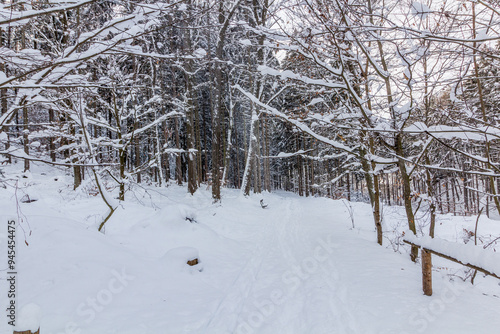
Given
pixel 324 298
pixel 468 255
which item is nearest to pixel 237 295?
pixel 324 298

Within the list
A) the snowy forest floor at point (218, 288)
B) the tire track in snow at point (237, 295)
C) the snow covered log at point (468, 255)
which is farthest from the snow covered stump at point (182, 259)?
the snow covered log at point (468, 255)

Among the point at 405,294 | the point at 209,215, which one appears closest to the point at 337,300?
the point at 405,294

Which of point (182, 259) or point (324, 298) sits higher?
point (182, 259)

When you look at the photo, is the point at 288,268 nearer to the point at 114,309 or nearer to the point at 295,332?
the point at 295,332

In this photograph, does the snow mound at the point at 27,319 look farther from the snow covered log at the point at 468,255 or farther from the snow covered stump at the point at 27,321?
the snow covered log at the point at 468,255

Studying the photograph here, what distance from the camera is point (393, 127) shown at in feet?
13.0

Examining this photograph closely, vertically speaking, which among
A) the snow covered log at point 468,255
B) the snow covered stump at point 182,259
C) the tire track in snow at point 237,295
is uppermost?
the snow covered log at point 468,255

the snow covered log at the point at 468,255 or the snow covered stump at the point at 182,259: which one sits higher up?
the snow covered log at the point at 468,255

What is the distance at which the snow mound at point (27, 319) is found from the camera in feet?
6.01

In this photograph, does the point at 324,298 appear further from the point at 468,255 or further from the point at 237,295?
the point at 468,255

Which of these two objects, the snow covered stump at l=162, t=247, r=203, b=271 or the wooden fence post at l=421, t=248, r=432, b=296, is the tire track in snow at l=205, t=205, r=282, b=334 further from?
the wooden fence post at l=421, t=248, r=432, b=296

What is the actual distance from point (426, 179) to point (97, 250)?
7.34 m

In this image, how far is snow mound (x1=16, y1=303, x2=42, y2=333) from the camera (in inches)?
72.1

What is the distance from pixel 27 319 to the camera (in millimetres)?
1841
